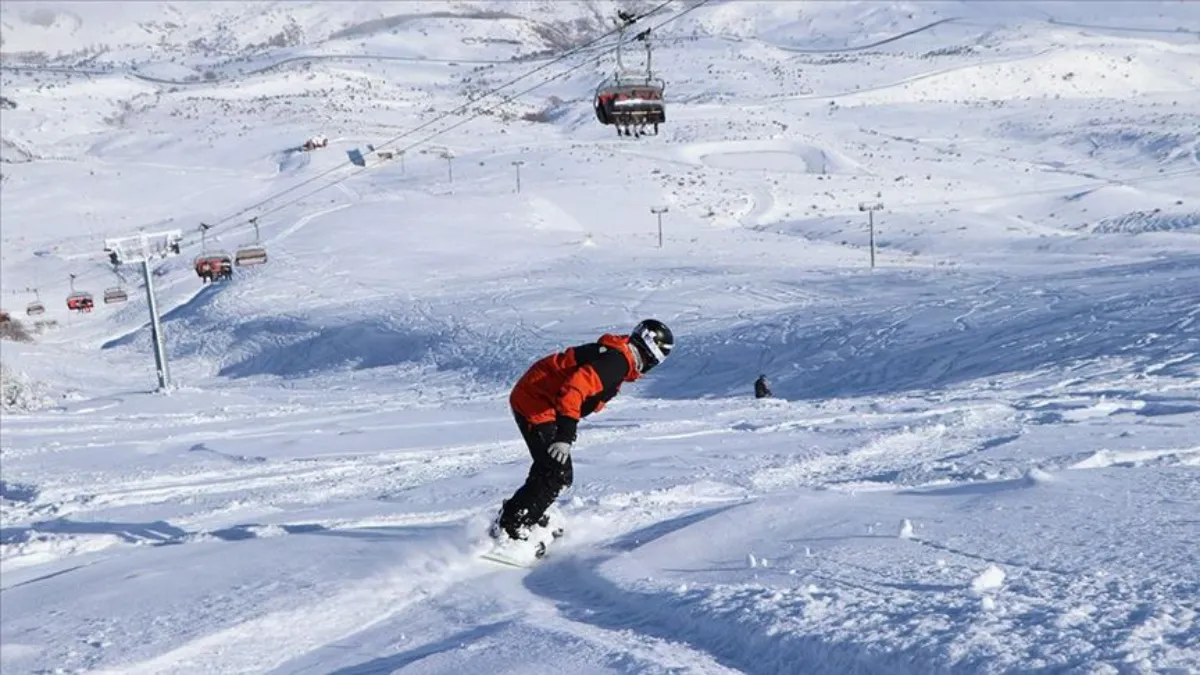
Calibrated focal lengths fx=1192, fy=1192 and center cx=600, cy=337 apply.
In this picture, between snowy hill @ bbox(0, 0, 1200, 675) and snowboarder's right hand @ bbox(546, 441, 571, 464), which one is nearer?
snowy hill @ bbox(0, 0, 1200, 675)

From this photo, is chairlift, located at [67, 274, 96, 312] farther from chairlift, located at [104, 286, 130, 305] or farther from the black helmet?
the black helmet

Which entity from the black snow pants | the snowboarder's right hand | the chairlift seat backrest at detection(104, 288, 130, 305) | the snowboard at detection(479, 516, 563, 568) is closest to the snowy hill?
the snowboard at detection(479, 516, 563, 568)

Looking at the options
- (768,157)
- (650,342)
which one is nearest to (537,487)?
(650,342)

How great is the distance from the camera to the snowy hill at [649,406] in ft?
15.7

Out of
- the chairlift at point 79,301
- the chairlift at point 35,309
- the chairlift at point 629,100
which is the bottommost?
the chairlift at point 35,309

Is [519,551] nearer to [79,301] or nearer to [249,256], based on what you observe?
[249,256]

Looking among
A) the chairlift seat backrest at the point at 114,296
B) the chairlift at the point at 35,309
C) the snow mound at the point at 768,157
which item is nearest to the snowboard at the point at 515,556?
the chairlift seat backrest at the point at 114,296

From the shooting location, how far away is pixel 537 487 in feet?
21.1

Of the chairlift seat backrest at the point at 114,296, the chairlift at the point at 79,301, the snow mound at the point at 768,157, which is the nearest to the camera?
the chairlift at the point at 79,301

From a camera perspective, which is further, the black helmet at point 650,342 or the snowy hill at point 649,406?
the black helmet at point 650,342

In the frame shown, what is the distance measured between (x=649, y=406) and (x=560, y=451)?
1096cm

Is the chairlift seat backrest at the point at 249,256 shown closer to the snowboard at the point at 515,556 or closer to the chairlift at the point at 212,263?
the chairlift at the point at 212,263

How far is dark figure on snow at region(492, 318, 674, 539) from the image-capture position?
616 centimetres

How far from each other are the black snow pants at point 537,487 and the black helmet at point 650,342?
614mm
